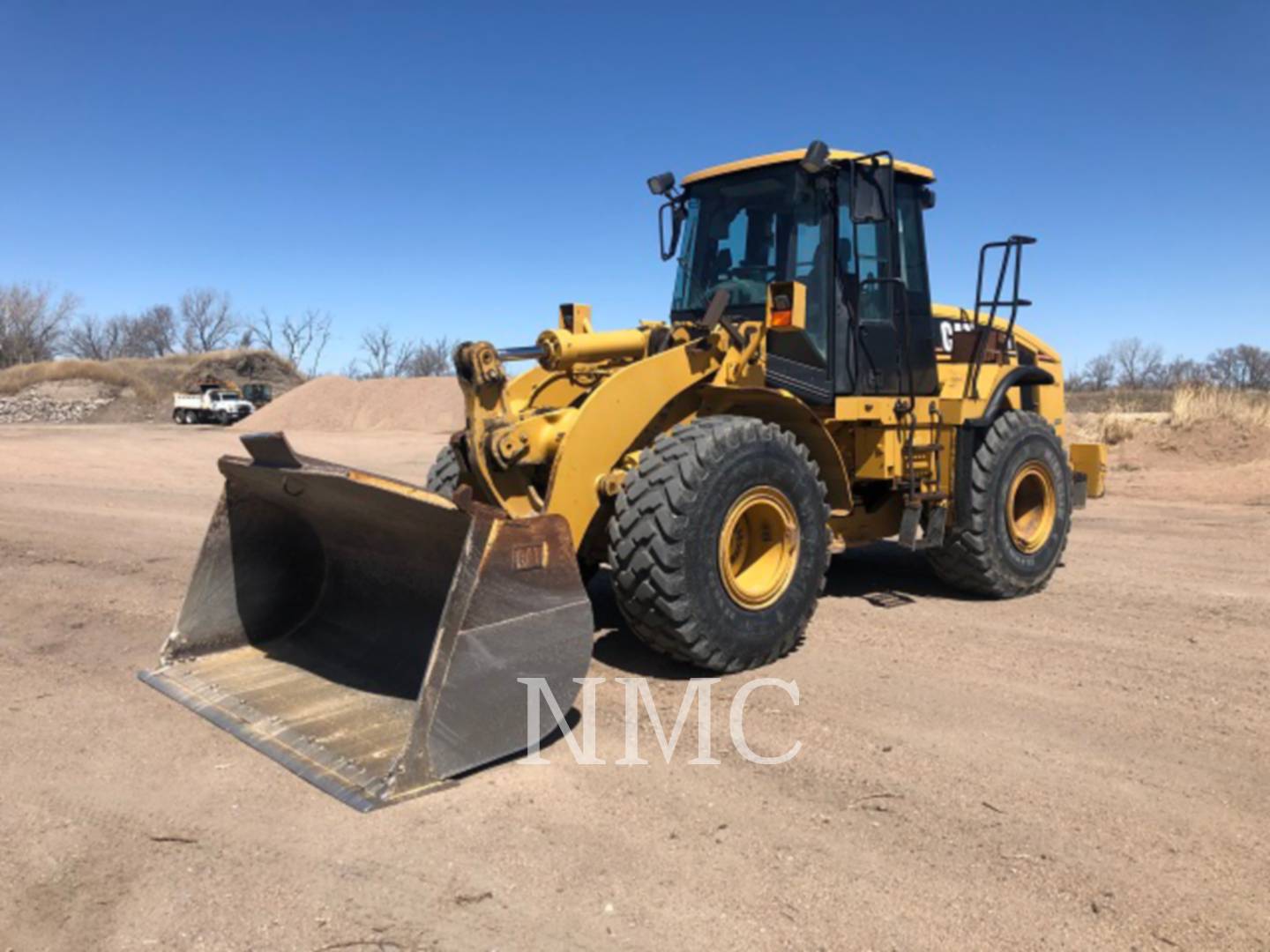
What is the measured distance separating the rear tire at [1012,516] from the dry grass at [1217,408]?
12.1 metres

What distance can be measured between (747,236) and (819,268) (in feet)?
1.84

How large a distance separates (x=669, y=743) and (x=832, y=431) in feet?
9.41

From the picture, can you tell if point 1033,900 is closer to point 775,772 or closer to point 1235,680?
point 775,772

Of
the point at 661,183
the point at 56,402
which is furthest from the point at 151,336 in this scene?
the point at 661,183

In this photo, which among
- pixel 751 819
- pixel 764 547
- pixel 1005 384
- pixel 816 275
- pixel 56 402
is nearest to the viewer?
pixel 751 819

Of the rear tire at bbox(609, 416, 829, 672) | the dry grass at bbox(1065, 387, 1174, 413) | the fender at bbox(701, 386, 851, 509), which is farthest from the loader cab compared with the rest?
the dry grass at bbox(1065, 387, 1174, 413)

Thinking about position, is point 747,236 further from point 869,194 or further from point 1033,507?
point 1033,507

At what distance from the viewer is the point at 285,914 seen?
276 centimetres

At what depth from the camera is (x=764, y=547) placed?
16.8 ft

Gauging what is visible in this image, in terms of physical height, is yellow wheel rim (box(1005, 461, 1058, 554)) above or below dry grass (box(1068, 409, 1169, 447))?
below

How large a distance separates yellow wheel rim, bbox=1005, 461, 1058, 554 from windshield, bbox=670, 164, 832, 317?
7.32 ft

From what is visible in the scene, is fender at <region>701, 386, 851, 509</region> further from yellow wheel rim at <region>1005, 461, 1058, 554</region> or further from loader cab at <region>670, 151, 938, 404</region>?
yellow wheel rim at <region>1005, 461, 1058, 554</region>

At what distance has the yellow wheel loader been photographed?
375cm

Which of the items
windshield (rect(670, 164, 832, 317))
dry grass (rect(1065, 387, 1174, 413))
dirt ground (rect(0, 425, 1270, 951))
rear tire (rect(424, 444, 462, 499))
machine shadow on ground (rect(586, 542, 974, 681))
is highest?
windshield (rect(670, 164, 832, 317))
